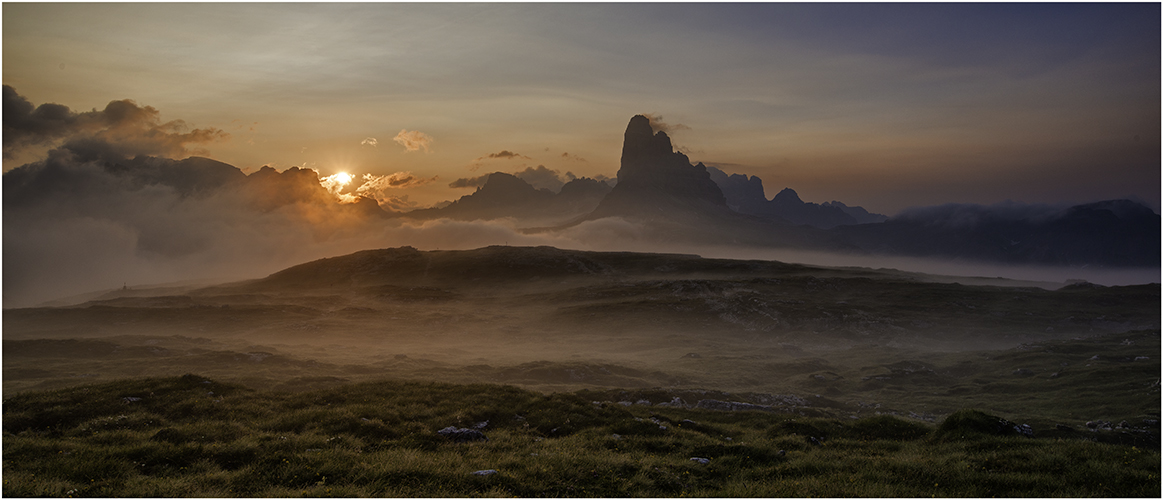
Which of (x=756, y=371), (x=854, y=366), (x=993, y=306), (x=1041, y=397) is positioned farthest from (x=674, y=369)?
(x=993, y=306)

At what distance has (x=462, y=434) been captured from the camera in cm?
2825

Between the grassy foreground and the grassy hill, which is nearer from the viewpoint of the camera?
the grassy foreground

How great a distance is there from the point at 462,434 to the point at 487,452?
356 cm

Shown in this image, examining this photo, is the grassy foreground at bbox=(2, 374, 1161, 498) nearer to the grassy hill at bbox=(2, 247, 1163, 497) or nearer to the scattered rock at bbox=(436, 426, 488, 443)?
the grassy hill at bbox=(2, 247, 1163, 497)

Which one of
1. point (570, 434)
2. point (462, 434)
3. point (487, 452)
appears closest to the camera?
point (487, 452)

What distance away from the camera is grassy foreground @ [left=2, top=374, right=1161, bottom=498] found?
20391 mm

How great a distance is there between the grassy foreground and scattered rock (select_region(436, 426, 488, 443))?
17.4 inches

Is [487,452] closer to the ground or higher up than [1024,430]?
higher up

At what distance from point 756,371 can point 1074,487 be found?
88788 mm

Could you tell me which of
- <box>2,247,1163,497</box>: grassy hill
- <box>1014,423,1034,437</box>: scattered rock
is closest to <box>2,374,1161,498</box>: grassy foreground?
<box>2,247,1163,497</box>: grassy hill

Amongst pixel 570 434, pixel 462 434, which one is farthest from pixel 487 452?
pixel 570 434

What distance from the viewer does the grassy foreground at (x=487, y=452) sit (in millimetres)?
20391

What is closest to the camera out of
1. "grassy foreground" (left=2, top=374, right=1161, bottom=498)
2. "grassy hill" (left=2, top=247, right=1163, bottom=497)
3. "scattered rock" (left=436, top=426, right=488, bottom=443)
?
"grassy foreground" (left=2, top=374, right=1161, bottom=498)

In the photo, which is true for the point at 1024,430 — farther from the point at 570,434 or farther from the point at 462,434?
the point at 462,434
